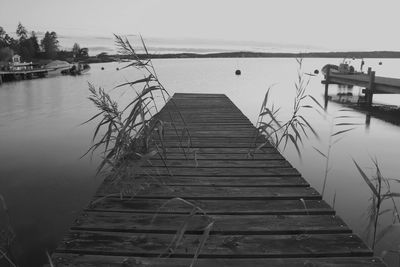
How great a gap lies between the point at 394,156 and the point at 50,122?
13081 millimetres

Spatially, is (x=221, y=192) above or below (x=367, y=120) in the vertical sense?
above

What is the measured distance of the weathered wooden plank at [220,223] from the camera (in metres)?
2.62

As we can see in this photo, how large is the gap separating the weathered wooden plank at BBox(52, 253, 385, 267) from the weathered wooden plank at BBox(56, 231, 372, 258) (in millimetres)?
59

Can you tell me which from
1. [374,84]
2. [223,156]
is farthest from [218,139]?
[374,84]

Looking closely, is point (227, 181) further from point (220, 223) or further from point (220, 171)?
point (220, 223)

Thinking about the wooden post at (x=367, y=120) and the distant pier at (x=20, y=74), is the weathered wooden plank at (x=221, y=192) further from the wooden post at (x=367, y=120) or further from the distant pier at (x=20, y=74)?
the distant pier at (x=20, y=74)

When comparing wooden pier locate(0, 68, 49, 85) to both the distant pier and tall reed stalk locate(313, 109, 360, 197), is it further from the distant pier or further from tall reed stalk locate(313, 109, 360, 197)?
tall reed stalk locate(313, 109, 360, 197)

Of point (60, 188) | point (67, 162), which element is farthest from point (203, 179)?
point (67, 162)

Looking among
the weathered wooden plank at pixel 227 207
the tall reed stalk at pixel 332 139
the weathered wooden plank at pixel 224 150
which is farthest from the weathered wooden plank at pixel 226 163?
the weathered wooden plank at pixel 227 207

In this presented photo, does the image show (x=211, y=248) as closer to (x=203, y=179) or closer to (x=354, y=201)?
(x=203, y=179)

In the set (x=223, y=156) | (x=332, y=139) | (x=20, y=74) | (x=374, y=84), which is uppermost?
(x=374, y=84)

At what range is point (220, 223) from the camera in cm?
275

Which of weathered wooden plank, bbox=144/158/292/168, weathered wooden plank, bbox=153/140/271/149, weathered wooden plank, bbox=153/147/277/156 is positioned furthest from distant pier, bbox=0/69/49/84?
weathered wooden plank, bbox=144/158/292/168

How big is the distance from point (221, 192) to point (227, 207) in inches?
14.5
